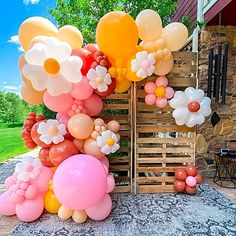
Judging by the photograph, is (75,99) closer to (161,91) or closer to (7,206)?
(161,91)

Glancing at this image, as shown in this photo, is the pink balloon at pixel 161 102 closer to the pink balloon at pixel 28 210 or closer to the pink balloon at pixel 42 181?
the pink balloon at pixel 42 181

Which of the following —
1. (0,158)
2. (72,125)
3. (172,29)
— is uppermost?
(172,29)

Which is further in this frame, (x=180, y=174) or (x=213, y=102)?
(x=213, y=102)

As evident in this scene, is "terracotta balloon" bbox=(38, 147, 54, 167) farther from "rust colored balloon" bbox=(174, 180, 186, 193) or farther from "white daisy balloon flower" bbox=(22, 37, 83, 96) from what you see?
"rust colored balloon" bbox=(174, 180, 186, 193)

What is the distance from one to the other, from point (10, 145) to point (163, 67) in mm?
6817

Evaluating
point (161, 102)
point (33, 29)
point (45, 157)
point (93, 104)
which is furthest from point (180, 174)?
point (33, 29)

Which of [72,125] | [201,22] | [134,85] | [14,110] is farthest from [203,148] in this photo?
[14,110]

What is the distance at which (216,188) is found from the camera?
4012mm

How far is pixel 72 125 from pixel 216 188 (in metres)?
2.60

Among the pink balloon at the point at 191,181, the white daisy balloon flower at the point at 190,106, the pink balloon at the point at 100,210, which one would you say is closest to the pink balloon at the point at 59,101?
the pink balloon at the point at 100,210

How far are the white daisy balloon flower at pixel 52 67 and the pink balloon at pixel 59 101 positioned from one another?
114mm

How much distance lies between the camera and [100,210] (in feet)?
9.17

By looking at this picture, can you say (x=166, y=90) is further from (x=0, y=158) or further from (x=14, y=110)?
(x=14, y=110)

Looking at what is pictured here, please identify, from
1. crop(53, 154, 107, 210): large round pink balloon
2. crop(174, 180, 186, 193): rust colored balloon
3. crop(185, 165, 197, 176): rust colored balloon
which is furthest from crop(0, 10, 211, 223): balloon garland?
crop(174, 180, 186, 193): rust colored balloon
